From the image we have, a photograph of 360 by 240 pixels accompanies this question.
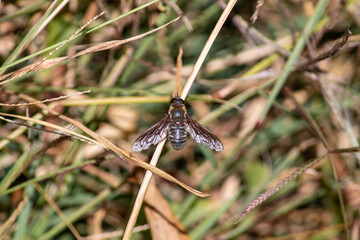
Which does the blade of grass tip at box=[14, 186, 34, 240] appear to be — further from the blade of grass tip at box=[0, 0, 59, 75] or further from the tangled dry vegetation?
the blade of grass tip at box=[0, 0, 59, 75]

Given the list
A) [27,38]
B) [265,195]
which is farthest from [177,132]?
[27,38]

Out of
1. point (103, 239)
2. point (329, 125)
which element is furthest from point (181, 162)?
point (329, 125)

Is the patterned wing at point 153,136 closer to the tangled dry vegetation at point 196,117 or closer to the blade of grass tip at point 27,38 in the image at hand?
the tangled dry vegetation at point 196,117

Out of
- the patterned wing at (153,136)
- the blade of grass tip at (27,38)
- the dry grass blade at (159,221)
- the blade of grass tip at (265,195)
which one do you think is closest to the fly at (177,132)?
the patterned wing at (153,136)

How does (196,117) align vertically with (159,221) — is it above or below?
above

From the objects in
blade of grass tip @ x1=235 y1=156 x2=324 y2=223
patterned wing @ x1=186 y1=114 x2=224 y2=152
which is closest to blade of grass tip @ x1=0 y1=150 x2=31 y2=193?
patterned wing @ x1=186 y1=114 x2=224 y2=152

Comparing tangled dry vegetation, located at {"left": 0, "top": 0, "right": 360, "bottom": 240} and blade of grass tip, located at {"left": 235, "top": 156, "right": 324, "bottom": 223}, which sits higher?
tangled dry vegetation, located at {"left": 0, "top": 0, "right": 360, "bottom": 240}

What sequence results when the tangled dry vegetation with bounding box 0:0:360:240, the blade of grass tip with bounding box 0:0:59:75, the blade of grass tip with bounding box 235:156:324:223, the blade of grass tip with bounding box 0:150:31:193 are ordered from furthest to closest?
the tangled dry vegetation with bounding box 0:0:360:240, the blade of grass tip with bounding box 0:150:31:193, the blade of grass tip with bounding box 0:0:59:75, the blade of grass tip with bounding box 235:156:324:223

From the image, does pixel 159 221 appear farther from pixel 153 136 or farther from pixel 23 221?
pixel 23 221
